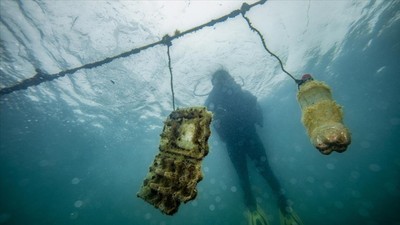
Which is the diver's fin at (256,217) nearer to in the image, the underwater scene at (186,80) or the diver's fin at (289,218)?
the underwater scene at (186,80)

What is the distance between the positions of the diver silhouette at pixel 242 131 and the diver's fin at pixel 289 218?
6 cm

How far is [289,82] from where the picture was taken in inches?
1068

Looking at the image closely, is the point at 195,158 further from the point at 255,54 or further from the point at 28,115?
the point at 28,115

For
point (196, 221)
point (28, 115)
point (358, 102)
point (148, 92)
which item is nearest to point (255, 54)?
point (148, 92)

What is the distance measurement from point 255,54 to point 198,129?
16.1 meters

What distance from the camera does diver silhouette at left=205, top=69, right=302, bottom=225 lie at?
407 inches

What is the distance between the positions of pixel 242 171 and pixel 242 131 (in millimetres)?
2567

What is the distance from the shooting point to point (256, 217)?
1034 cm

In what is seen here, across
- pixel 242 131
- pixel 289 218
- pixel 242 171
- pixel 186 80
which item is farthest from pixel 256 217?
pixel 186 80

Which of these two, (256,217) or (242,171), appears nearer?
(256,217)

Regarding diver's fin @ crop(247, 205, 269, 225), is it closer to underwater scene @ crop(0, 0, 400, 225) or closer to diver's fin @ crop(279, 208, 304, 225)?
underwater scene @ crop(0, 0, 400, 225)

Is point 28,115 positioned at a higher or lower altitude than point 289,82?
lower

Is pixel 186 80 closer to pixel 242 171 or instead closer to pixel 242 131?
pixel 242 131

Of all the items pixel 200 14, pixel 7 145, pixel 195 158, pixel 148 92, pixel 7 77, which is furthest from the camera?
pixel 7 145
